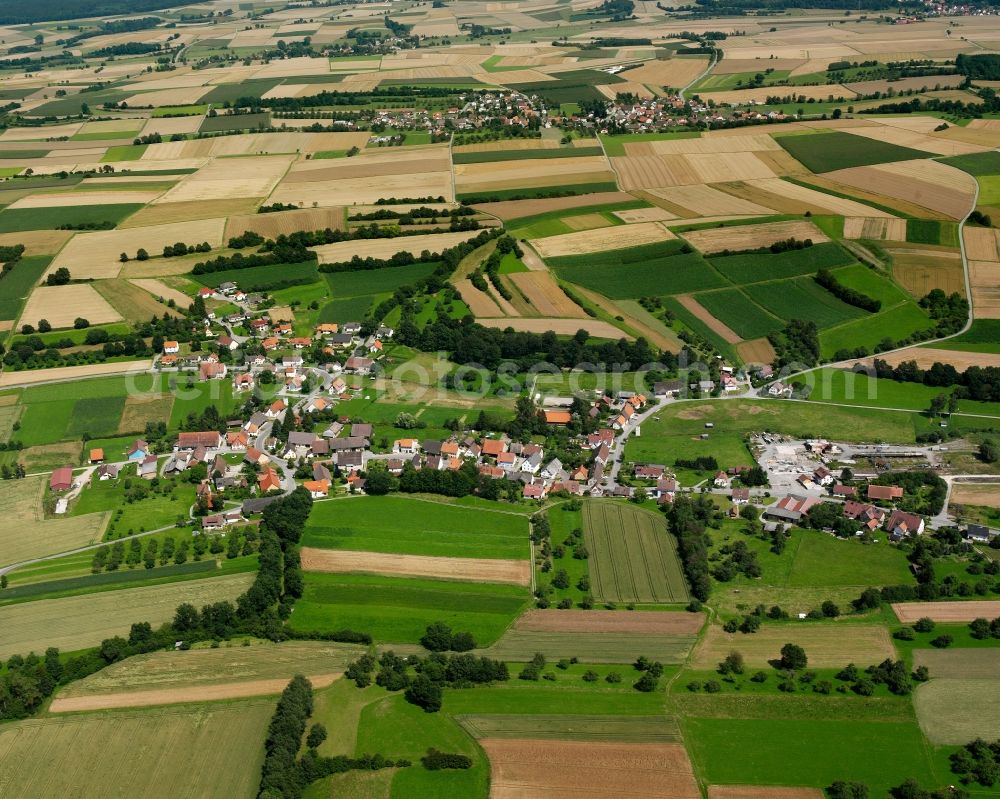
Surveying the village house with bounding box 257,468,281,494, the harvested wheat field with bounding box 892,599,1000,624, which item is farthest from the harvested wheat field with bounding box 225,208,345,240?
the harvested wheat field with bounding box 892,599,1000,624

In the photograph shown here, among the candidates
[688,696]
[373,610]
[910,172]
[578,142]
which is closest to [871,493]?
[688,696]

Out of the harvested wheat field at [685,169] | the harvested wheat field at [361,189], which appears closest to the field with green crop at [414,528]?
the harvested wheat field at [361,189]

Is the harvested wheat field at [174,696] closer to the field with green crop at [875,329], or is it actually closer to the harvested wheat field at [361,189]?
the field with green crop at [875,329]

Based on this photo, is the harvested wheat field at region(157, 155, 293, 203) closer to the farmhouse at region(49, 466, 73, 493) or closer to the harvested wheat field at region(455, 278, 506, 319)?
A: the harvested wheat field at region(455, 278, 506, 319)

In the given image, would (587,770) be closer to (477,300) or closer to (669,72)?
(477,300)

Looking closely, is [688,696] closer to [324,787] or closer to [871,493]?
[324,787]

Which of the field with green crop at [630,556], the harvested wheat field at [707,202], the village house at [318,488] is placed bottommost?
the field with green crop at [630,556]
